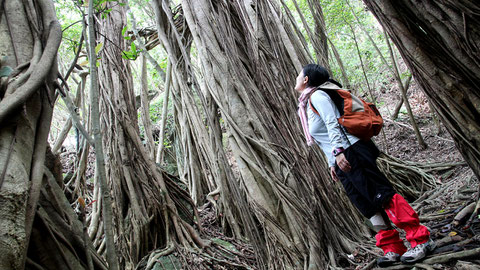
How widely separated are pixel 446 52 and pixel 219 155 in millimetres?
1615

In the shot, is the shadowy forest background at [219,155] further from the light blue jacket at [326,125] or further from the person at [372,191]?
the light blue jacket at [326,125]

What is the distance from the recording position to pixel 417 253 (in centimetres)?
165

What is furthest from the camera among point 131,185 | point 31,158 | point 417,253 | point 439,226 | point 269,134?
point 131,185

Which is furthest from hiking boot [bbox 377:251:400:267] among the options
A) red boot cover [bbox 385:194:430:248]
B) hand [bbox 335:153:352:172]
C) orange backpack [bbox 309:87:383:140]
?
orange backpack [bbox 309:87:383:140]

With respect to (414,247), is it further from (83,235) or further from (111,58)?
(111,58)

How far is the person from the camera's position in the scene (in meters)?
1.67

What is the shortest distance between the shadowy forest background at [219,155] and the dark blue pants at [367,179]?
1.11 ft

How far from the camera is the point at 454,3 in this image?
4.54ft

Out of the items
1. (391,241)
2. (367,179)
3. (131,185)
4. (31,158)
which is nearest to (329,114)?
(367,179)

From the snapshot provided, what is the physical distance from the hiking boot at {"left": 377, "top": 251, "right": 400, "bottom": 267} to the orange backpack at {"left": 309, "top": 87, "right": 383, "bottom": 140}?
0.63 meters

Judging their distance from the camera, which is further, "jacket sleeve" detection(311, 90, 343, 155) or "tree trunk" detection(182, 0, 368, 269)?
"tree trunk" detection(182, 0, 368, 269)

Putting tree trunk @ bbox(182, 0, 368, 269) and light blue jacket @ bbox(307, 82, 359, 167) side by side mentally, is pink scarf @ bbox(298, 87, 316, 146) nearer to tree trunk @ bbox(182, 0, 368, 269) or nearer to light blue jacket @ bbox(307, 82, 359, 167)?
light blue jacket @ bbox(307, 82, 359, 167)

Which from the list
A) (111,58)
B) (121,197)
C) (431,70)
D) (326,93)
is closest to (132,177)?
(121,197)

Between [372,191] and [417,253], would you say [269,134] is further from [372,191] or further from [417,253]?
[417,253]
